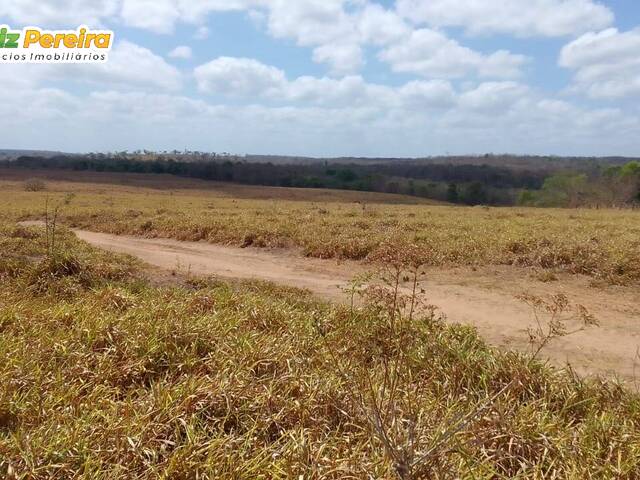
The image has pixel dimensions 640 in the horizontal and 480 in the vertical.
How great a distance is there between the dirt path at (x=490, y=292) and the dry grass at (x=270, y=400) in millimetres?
1305

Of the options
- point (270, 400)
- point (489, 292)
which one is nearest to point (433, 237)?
point (489, 292)

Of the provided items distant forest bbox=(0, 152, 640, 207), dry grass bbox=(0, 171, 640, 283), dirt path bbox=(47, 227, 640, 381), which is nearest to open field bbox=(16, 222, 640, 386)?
dirt path bbox=(47, 227, 640, 381)

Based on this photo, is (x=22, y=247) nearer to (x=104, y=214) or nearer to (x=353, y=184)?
(x=104, y=214)

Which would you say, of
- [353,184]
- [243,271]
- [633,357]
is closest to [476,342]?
[633,357]

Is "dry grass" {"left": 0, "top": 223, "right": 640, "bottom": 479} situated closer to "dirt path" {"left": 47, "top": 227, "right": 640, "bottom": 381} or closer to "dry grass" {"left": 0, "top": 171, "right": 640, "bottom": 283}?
"dirt path" {"left": 47, "top": 227, "right": 640, "bottom": 381}

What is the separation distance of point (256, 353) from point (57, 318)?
7.59 ft

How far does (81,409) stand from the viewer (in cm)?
352

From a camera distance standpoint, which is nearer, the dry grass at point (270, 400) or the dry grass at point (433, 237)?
the dry grass at point (270, 400)

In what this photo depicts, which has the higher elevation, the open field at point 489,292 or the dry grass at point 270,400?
the dry grass at point 270,400

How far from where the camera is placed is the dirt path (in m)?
5.82

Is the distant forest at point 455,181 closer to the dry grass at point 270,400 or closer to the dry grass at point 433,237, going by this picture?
the dry grass at point 433,237

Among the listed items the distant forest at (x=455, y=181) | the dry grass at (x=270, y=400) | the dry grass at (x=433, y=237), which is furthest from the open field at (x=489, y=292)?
the distant forest at (x=455, y=181)

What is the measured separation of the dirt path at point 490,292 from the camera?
5824 millimetres

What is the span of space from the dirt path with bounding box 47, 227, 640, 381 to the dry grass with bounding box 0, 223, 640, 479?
1.30m
